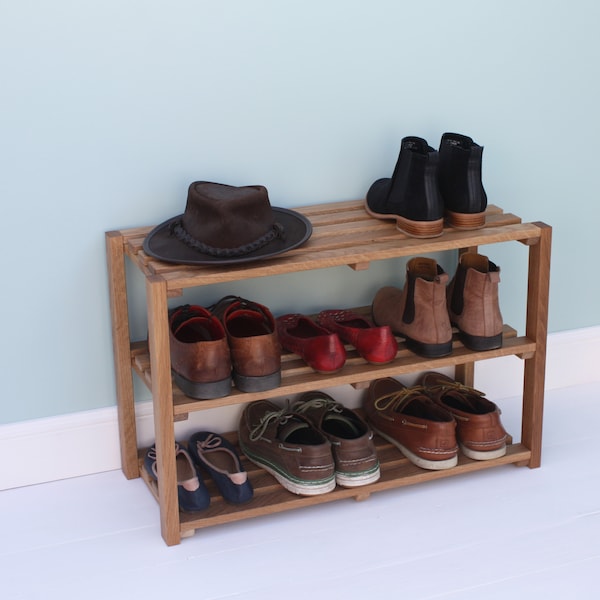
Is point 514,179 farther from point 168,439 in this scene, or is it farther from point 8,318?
point 8,318

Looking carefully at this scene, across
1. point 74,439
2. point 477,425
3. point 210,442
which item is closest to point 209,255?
point 210,442

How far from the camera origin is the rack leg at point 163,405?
206 centimetres

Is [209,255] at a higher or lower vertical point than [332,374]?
higher

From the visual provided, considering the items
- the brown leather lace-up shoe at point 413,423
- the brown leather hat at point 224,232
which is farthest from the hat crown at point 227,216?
the brown leather lace-up shoe at point 413,423

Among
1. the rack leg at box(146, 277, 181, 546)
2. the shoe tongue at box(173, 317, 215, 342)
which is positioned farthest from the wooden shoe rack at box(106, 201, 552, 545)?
the shoe tongue at box(173, 317, 215, 342)

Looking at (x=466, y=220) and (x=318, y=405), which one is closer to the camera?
(x=466, y=220)

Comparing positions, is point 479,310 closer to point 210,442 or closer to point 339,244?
point 339,244

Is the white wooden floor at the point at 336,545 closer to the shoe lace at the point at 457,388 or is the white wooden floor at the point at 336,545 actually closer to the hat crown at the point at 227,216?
the shoe lace at the point at 457,388

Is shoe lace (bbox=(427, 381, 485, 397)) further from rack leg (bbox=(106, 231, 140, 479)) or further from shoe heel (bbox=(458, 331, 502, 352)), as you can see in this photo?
rack leg (bbox=(106, 231, 140, 479))

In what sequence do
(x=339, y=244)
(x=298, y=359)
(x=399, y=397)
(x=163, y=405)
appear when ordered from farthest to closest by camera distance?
(x=399, y=397) → (x=298, y=359) → (x=339, y=244) → (x=163, y=405)

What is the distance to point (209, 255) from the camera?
2168 millimetres

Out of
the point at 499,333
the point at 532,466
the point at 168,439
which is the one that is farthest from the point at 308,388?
the point at 532,466

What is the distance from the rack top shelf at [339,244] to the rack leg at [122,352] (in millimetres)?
33

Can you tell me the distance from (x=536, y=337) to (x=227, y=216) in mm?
847
